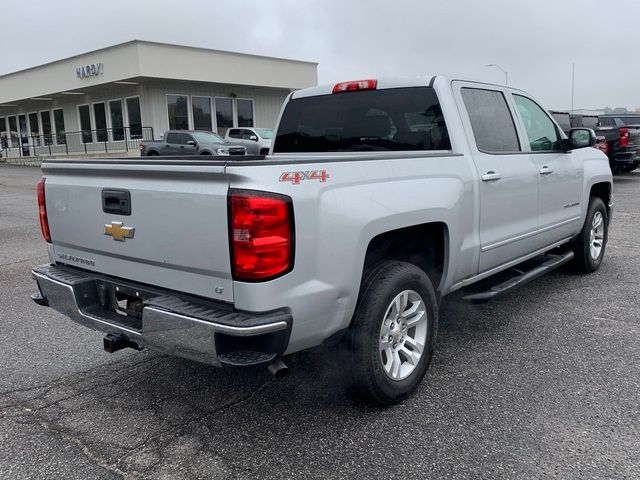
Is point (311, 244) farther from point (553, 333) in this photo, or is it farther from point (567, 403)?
point (553, 333)

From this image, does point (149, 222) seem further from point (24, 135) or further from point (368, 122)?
point (24, 135)

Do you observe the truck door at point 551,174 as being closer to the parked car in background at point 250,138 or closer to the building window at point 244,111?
the parked car in background at point 250,138

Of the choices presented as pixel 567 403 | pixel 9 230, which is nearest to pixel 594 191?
pixel 567 403

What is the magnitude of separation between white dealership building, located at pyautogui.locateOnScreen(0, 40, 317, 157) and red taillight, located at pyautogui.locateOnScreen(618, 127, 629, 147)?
1888cm

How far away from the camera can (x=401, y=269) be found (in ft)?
11.0

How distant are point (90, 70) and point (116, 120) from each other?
8.88 ft

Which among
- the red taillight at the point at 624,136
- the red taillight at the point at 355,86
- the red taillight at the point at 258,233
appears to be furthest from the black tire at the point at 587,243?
the red taillight at the point at 624,136

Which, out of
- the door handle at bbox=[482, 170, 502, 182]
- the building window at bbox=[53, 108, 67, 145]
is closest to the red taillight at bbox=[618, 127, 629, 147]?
the door handle at bbox=[482, 170, 502, 182]

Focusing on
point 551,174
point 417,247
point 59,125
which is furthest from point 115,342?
point 59,125

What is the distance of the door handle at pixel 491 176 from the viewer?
13.2 ft

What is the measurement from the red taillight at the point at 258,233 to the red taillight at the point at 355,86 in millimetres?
2061

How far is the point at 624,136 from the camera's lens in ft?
50.4

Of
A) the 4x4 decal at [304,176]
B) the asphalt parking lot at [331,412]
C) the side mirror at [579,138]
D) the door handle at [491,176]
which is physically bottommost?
the asphalt parking lot at [331,412]

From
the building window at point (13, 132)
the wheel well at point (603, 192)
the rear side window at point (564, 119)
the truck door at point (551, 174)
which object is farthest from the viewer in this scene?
the building window at point (13, 132)
